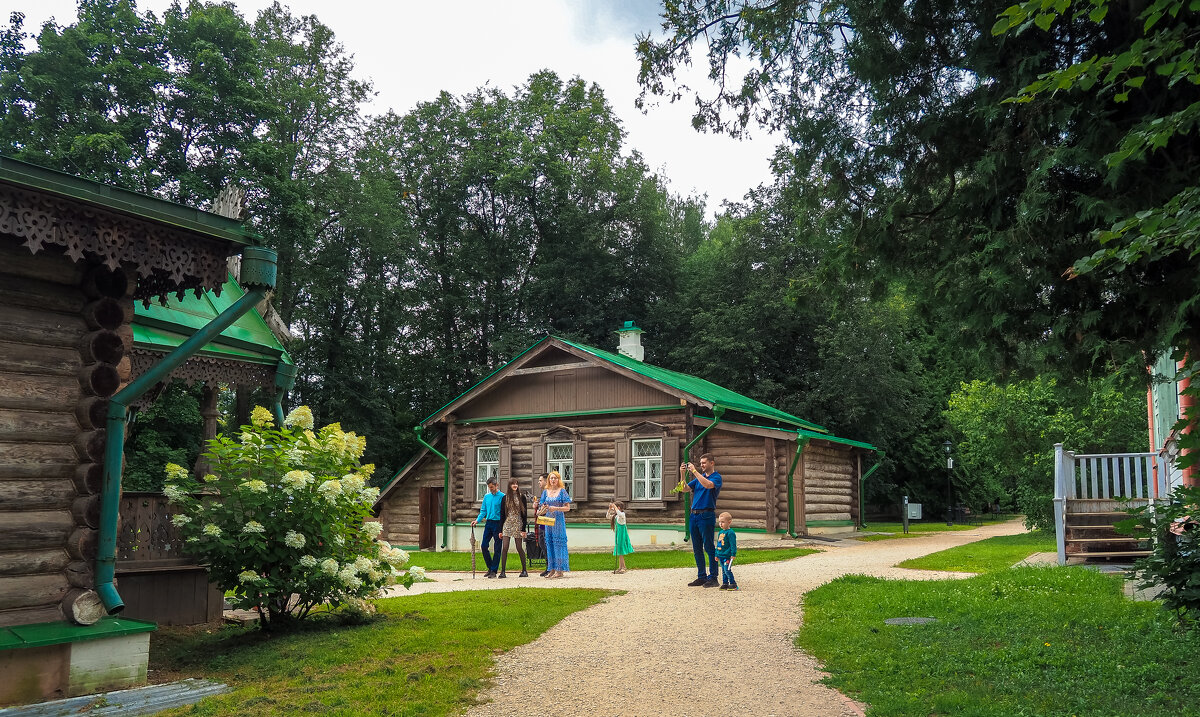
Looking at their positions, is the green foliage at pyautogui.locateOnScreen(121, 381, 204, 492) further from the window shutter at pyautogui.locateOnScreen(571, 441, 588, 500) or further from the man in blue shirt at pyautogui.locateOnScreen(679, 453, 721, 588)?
the man in blue shirt at pyautogui.locateOnScreen(679, 453, 721, 588)

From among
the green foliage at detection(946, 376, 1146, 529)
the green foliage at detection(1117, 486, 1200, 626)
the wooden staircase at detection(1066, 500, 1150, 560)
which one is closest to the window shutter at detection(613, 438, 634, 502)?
the green foliage at detection(946, 376, 1146, 529)

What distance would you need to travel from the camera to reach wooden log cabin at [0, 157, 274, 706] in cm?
614

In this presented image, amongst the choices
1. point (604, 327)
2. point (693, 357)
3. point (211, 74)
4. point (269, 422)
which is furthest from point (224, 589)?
point (604, 327)

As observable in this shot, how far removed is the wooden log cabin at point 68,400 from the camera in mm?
6141

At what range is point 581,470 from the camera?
23.3 meters

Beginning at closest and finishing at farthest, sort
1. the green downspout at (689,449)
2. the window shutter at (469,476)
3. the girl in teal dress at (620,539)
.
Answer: the girl in teal dress at (620,539), the green downspout at (689,449), the window shutter at (469,476)

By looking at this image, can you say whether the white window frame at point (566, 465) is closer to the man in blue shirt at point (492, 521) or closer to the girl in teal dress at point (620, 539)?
the girl in teal dress at point (620, 539)

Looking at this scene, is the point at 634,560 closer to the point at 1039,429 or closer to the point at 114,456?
the point at 114,456

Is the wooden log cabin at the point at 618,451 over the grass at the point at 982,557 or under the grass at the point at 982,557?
over

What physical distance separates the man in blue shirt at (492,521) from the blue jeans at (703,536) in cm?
410

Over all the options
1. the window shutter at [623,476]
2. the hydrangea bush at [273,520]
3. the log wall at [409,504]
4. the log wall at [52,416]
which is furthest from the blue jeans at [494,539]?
the log wall at [409,504]

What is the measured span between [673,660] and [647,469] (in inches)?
584

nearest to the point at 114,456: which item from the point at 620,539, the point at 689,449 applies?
the point at 620,539

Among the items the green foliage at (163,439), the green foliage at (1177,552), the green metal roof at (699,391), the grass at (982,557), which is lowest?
the grass at (982,557)
